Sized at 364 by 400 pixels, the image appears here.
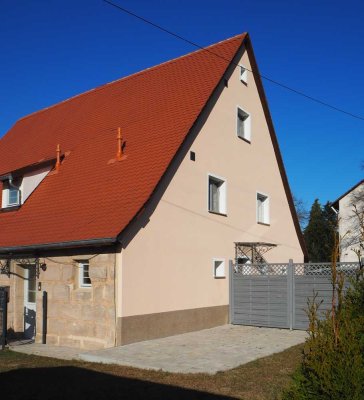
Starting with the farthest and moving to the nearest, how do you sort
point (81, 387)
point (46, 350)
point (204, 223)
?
point (204, 223) → point (46, 350) → point (81, 387)

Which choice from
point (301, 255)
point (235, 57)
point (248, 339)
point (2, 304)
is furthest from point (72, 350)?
point (301, 255)

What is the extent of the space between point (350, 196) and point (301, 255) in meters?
22.2

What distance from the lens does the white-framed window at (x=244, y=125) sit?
17781 millimetres

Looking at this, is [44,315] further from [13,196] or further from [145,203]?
[13,196]

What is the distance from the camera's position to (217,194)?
53.5 ft

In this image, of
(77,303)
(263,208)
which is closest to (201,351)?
(77,303)

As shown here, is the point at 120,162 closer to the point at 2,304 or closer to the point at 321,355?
the point at 2,304

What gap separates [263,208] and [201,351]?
9.01m

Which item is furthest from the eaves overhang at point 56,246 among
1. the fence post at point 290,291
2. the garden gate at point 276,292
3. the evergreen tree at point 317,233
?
the evergreen tree at point 317,233

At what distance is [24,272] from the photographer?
1441 centimetres

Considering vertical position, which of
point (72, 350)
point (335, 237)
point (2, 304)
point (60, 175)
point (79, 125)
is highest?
point (79, 125)

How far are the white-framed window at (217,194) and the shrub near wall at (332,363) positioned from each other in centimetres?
1104

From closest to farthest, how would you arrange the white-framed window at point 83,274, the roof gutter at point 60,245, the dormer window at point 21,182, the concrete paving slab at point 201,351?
the concrete paving slab at point 201,351
the roof gutter at point 60,245
the white-framed window at point 83,274
the dormer window at point 21,182

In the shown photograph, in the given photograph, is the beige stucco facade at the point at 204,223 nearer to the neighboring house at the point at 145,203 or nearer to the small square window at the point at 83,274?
the neighboring house at the point at 145,203
